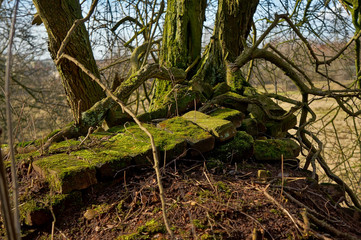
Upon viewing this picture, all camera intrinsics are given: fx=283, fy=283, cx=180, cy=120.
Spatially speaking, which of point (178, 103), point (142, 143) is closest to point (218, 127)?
point (142, 143)

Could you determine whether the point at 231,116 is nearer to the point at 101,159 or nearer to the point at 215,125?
the point at 215,125

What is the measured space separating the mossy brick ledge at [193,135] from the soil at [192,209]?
0.22 meters

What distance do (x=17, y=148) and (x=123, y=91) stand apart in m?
1.19

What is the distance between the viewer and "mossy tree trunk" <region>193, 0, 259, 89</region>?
441 centimetres

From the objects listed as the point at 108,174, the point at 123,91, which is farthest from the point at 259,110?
the point at 108,174

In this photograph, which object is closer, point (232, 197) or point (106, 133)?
point (232, 197)

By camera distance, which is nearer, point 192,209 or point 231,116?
point 192,209

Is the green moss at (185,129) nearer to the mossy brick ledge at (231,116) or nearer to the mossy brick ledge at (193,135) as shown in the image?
the mossy brick ledge at (193,135)

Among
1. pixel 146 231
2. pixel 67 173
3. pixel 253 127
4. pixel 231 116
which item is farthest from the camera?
pixel 253 127

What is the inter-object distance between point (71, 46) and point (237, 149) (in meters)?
2.27

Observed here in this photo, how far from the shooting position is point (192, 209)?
187 centimetres

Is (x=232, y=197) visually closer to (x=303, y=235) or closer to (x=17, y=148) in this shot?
(x=303, y=235)

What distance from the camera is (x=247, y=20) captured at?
4699 mm

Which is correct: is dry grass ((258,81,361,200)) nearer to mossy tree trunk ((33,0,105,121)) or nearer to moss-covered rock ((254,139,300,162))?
moss-covered rock ((254,139,300,162))
